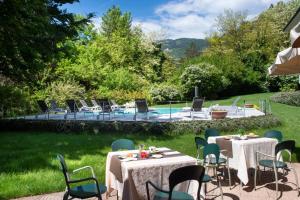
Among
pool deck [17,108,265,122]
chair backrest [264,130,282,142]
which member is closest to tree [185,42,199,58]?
pool deck [17,108,265,122]

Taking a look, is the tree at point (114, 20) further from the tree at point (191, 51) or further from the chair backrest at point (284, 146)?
the chair backrest at point (284, 146)

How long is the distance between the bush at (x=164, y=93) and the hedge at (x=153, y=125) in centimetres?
1329

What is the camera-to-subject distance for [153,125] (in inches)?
481

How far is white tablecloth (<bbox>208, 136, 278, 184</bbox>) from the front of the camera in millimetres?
6760

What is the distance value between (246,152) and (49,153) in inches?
219

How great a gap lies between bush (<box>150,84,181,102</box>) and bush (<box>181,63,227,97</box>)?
177 centimetres

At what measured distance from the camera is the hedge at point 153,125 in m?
12.1

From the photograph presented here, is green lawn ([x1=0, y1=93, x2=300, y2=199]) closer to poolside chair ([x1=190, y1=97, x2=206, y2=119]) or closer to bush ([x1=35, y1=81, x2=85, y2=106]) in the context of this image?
poolside chair ([x1=190, y1=97, x2=206, y2=119])

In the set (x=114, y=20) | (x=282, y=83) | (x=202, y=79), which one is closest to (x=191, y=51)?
(x=114, y=20)

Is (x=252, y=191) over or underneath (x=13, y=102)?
underneath

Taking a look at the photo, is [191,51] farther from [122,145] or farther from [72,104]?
[122,145]

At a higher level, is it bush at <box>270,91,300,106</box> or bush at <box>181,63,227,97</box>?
bush at <box>181,63,227,97</box>

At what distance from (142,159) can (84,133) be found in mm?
8273

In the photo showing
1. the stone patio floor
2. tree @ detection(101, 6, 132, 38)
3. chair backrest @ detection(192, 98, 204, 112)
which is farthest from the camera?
tree @ detection(101, 6, 132, 38)
